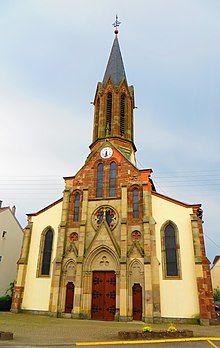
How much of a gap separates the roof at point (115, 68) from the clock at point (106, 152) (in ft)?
32.5

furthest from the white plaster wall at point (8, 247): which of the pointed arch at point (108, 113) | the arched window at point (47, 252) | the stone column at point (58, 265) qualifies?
the pointed arch at point (108, 113)

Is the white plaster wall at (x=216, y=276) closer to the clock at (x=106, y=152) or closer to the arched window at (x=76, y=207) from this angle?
the arched window at (x=76, y=207)

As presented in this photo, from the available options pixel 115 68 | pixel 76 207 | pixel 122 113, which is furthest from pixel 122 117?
pixel 76 207

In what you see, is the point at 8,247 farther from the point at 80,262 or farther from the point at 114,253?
the point at 114,253

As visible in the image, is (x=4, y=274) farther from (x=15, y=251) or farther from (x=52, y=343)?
(x=52, y=343)

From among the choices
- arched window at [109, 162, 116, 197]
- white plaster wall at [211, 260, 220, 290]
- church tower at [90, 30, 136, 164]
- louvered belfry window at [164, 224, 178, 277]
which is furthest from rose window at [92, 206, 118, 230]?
white plaster wall at [211, 260, 220, 290]

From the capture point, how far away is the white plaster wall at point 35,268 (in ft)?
66.2

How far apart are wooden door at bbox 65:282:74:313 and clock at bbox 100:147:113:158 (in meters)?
10.6

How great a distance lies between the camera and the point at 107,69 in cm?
3275

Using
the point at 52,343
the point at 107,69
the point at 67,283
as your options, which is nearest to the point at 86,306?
the point at 67,283

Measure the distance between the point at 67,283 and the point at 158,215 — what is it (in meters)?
8.37

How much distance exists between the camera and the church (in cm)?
1764

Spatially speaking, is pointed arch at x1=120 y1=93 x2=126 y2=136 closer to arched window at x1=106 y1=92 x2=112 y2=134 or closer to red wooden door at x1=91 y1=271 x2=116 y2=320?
arched window at x1=106 y1=92 x2=112 y2=134

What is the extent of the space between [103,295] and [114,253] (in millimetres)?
2953
